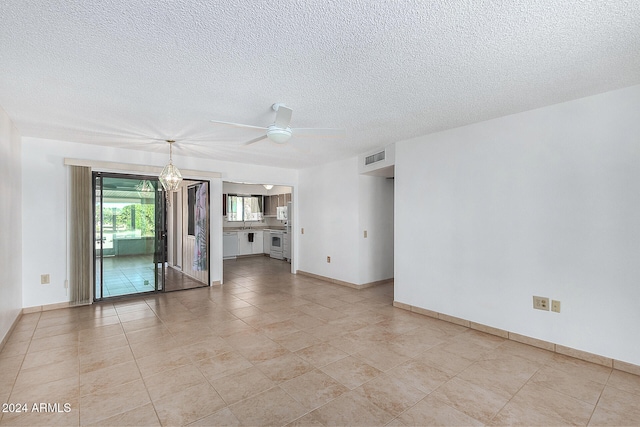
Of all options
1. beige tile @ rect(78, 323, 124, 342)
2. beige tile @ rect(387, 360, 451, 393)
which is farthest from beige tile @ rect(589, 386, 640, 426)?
beige tile @ rect(78, 323, 124, 342)

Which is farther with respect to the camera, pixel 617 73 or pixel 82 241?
pixel 82 241

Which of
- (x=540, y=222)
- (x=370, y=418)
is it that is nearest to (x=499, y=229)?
(x=540, y=222)

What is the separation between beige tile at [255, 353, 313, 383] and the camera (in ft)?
8.27

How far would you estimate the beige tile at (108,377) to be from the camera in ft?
7.71

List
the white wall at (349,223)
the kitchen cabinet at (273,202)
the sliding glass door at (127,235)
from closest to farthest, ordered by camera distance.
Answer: the sliding glass door at (127,235), the white wall at (349,223), the kitchen cabinet at (273,202)

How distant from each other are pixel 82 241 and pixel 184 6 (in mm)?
4168

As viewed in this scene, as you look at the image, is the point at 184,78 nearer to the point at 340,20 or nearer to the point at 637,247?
the point at 340,20

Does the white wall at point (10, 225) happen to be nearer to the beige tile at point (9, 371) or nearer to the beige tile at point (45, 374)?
the beige tile at point (9, 371)

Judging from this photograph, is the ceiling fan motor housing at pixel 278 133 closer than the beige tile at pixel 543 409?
No

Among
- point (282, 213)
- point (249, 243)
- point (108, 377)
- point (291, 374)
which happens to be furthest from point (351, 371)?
point (249, 243)

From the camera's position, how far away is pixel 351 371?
2602 millimetres

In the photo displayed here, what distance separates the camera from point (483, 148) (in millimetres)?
3506

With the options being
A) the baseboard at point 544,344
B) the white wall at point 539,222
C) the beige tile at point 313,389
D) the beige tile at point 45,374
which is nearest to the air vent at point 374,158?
the white wall at point 539,222

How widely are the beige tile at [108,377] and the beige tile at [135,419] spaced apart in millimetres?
458
